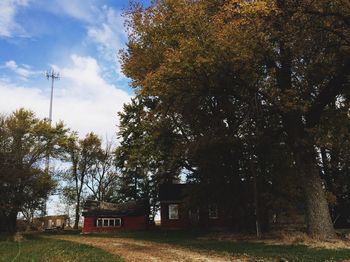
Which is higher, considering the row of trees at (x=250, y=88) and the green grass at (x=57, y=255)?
the row of trees at (x=250, y=88)

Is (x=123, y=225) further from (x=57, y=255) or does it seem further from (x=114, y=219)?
(x=57, y=255)

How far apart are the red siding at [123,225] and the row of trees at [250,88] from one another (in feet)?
67.2

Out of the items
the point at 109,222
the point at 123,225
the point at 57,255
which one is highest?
the point at 109,222

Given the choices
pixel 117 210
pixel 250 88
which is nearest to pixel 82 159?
pixel 117 210

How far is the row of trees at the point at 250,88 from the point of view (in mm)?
19531

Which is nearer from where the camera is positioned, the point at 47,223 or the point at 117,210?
the point at 117,210

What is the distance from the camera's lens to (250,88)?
23.4 metres

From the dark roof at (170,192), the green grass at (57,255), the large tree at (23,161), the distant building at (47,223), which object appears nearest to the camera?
the green grass at (57,255)

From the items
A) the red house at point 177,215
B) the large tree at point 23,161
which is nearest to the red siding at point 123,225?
the red house at point 177,215

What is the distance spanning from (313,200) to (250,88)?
770 centimetres

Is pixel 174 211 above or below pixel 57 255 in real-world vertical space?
above

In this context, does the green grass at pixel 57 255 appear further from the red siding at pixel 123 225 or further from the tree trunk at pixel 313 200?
the red siding at pixel 123 225

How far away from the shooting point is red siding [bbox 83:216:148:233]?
171 feet

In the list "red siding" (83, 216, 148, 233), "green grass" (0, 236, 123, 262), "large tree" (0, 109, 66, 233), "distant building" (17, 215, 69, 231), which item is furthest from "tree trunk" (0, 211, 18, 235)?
"green grass" (0, 236, 123, 262)
